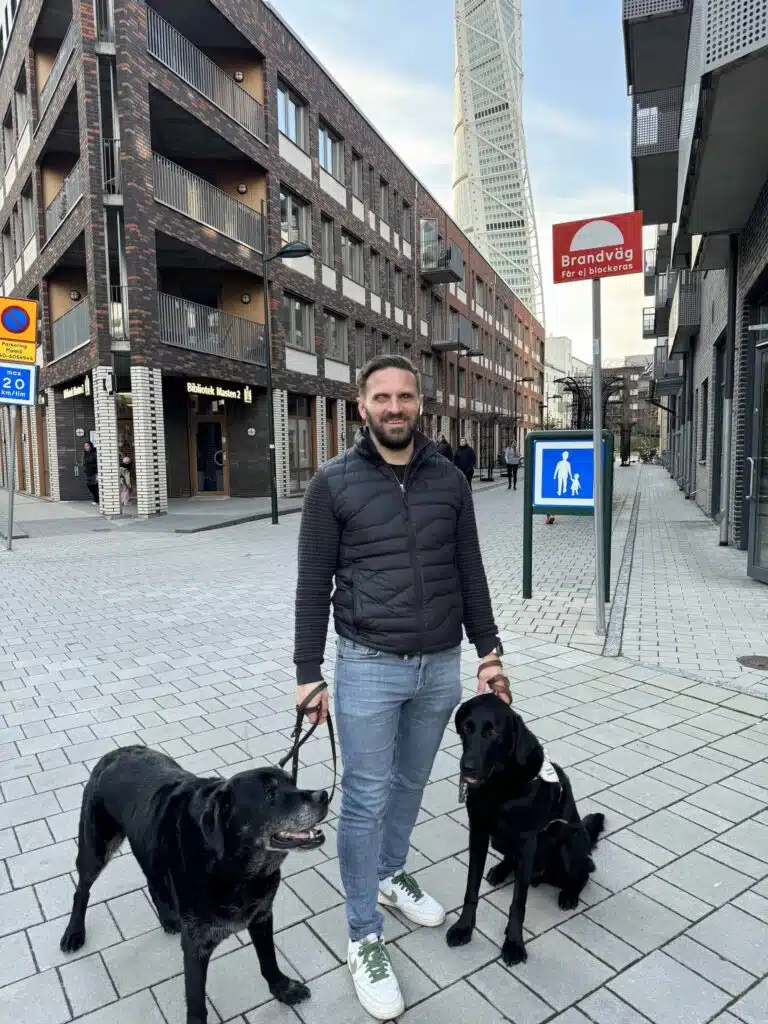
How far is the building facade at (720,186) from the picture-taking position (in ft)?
18.3

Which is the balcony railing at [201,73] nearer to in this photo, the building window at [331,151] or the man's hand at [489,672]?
the building window at [331,151]

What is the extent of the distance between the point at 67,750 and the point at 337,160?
28.3 meters

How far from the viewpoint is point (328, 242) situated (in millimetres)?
26859

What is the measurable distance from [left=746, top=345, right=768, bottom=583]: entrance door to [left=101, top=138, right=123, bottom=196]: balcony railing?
15.6 metres

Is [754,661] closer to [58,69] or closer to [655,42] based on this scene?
[655,42]

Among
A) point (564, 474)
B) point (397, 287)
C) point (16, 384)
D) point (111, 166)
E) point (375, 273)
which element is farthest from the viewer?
point (397, 287)

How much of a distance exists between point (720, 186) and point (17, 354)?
1111 cm

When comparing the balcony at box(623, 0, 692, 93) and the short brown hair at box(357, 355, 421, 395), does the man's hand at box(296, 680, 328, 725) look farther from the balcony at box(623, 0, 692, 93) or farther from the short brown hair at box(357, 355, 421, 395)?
the balcony at box(623, 0, 692, 93)

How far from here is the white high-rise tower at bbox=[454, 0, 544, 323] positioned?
4751 inches

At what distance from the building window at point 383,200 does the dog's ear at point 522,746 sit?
32.7m

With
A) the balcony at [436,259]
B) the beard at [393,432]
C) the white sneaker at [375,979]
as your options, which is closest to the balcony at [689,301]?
the beard at [393,432]

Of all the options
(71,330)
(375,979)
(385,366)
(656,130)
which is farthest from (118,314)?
(375,979)

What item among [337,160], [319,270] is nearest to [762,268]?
[319,270]

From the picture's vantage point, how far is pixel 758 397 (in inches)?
337
